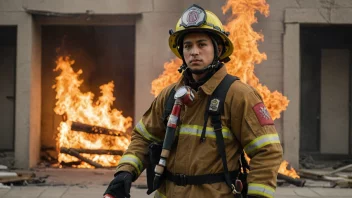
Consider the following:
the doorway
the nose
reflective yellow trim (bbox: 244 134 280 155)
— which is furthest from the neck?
the doorway

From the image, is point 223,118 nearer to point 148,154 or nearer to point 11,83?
point 148,154

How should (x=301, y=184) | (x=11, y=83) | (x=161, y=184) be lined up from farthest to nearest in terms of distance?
(x=11, y=83) < (x=301, y=184) < (x=161, y=184)

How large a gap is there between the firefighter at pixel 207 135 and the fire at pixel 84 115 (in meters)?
6.79

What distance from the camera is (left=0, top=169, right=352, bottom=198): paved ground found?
7.39 metres

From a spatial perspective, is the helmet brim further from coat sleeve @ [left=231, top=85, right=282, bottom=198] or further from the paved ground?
the paved ground

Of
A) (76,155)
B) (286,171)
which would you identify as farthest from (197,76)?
(76,155)

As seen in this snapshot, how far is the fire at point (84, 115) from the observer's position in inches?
400

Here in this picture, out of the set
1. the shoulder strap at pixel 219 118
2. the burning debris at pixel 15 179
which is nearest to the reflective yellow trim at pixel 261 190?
the shoulder strap at pixel 219 118

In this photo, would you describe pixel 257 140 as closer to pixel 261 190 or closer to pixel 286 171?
pixel 261 190

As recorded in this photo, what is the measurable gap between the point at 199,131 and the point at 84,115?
24.6ft

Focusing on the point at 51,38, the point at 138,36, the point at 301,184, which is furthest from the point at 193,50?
the point at 51,38

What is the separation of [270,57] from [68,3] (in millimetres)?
3694

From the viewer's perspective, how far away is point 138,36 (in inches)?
372

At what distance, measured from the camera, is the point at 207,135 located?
3.11 meters
